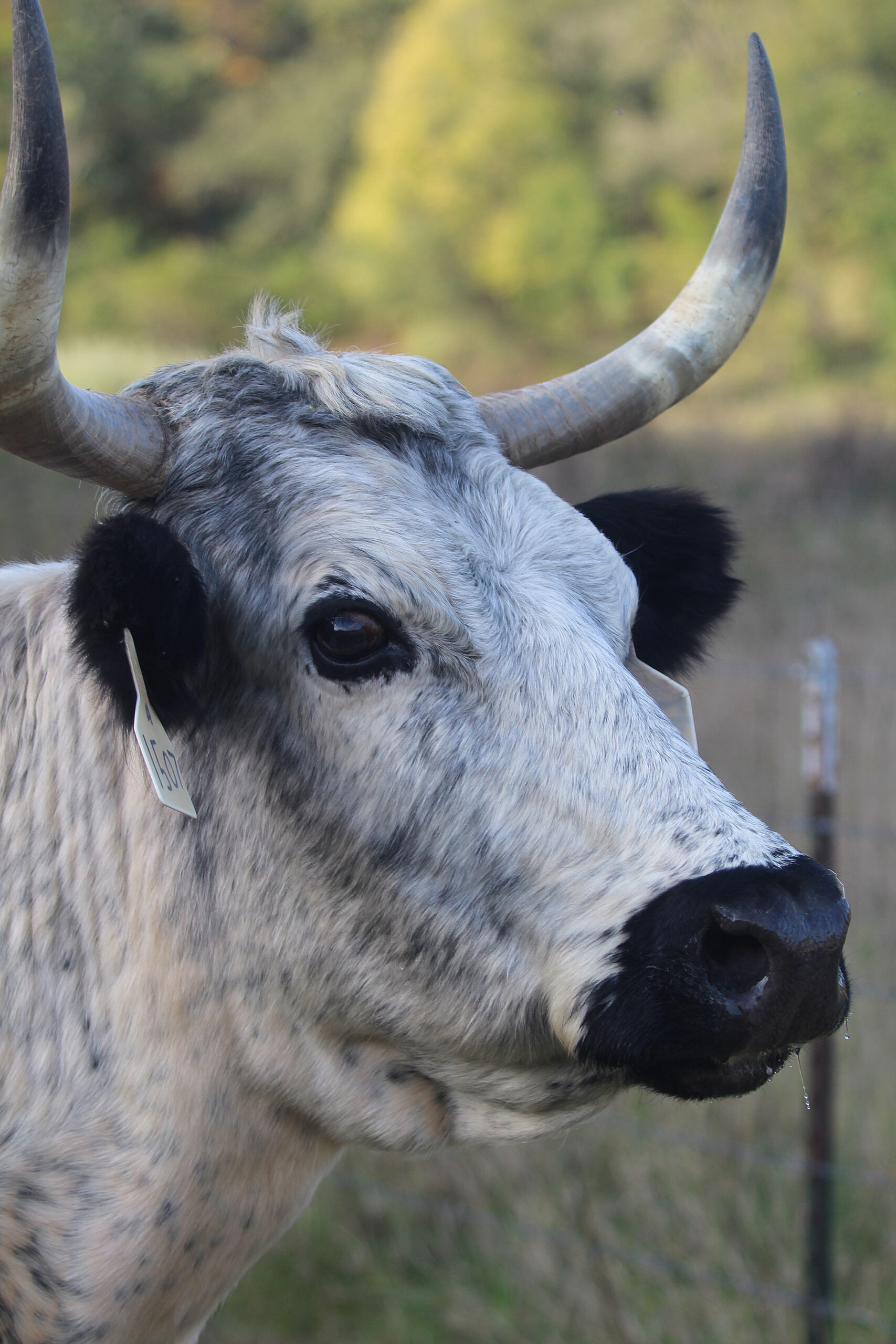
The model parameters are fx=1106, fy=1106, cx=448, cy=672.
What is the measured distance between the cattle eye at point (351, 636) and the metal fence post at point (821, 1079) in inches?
104

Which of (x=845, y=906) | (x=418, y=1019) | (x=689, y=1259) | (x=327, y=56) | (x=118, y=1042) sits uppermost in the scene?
(x=327, y=56)

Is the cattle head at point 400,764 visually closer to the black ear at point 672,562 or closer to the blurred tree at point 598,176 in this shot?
the black ear at point 672,562

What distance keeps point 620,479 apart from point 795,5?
47.5 ft

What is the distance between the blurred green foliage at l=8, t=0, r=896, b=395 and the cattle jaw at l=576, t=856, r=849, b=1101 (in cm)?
2524

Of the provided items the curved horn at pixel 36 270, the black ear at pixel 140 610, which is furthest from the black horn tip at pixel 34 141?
the black ear at pixel 140 610

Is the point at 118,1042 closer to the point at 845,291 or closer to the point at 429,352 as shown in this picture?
the point at 845,291

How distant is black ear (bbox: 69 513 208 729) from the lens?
5.71 ft

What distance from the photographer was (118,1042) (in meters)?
1.92

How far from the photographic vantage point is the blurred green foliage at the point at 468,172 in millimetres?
24844

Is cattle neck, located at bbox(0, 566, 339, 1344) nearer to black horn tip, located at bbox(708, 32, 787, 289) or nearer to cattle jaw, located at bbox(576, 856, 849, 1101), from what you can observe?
cattle jaw, located at bbox(576, 856, 849, 1101)

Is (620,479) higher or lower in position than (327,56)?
lower

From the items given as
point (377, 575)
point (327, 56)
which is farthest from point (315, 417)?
point (327, 56)

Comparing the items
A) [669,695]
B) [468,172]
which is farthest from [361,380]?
[468,172]

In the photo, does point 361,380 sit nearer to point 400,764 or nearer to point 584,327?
point 400,764
